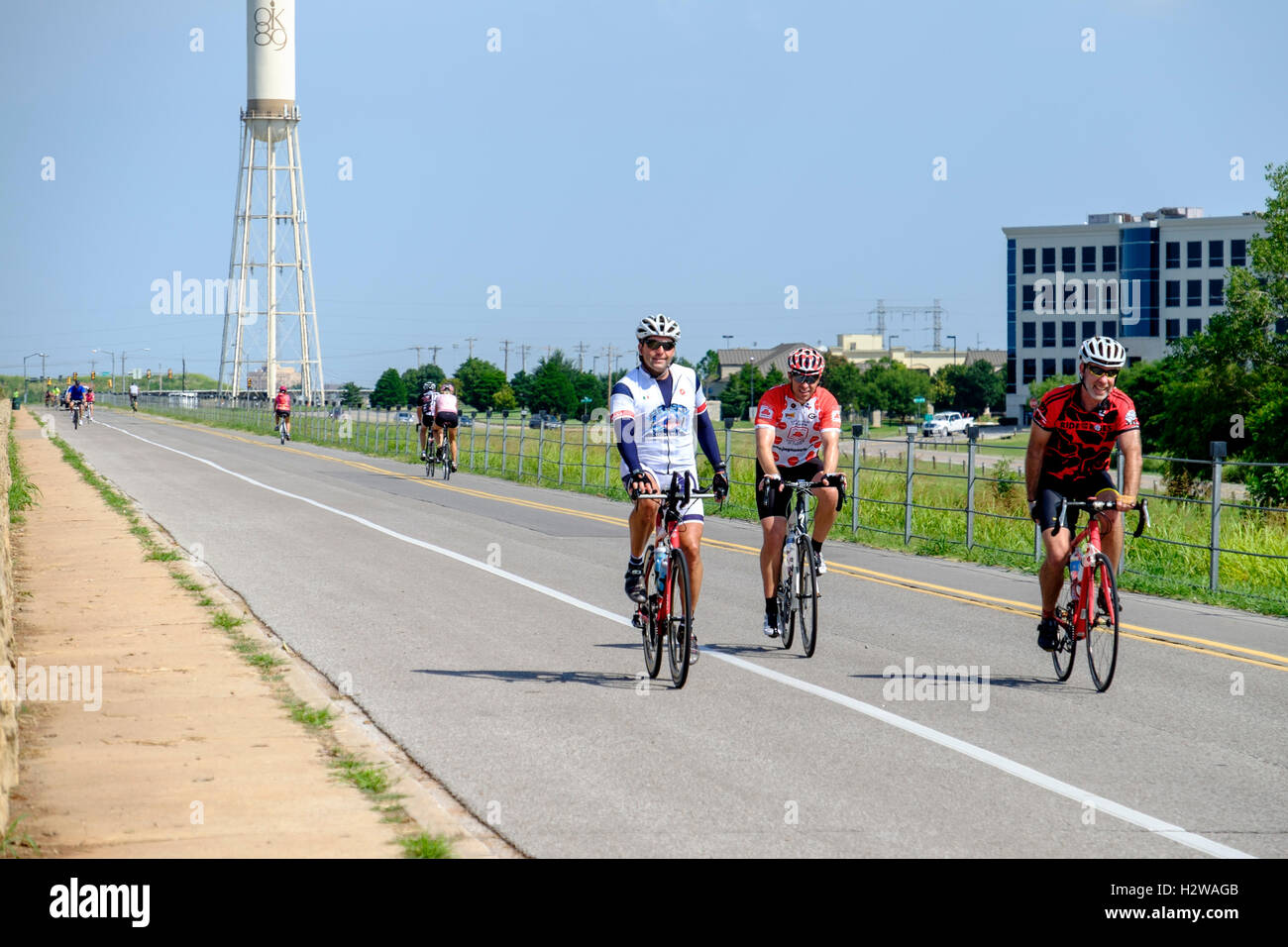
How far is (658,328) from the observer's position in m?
8.62

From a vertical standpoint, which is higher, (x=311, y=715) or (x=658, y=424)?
(x=658, y=424)

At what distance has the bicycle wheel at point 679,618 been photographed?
851cm

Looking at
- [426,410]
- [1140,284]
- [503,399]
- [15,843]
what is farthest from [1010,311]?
[15,843]

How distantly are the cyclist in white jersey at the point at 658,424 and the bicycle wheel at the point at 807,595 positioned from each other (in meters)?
1.17

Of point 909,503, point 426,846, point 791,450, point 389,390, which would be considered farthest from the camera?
point 389,390

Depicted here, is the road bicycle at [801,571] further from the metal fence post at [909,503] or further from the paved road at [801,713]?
the metal fence post at [909,503]

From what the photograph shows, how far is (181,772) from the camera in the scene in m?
6.65

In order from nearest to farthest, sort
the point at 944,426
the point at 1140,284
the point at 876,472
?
the point at 876,472 < the point at 944,426 < the point at 1140,284

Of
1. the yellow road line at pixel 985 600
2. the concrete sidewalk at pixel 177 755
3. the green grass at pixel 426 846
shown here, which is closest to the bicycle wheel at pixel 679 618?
the concrete sidewalk at pixel 177 755

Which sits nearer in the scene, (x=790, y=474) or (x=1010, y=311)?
(x=790, y=474)

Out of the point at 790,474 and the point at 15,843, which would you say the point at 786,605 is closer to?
the point at 790,474

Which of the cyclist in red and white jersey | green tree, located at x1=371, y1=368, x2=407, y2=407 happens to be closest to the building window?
green tree, located at x1=371, y1=368, x2=407, y2=407

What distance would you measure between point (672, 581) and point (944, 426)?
103m
